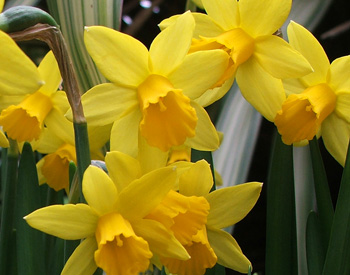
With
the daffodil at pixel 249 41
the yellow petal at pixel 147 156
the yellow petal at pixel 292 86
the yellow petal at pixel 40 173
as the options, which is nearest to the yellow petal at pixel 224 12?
the daffodil at pixel 249 41

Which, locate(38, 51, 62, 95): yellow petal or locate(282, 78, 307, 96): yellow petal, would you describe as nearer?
locate(282, 78, 307, 96): yellow petal

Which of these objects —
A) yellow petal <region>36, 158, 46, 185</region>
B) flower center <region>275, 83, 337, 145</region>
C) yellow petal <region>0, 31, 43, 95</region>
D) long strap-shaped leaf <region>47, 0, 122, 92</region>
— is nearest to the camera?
yellow petal <region>0, 31, 43, 95</region>

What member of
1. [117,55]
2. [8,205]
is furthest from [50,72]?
[117,55]

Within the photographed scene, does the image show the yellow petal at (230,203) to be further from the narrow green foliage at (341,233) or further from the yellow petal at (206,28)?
A: the yellow petal at (206,28)

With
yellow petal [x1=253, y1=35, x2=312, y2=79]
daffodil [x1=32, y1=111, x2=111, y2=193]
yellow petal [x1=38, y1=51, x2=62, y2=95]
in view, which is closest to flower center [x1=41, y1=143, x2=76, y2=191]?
daffodil [x1=32, y1=111, x2=111, y2=193]

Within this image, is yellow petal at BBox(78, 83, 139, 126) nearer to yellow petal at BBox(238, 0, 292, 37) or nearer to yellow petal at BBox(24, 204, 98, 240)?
yellow petal at BBox(24, 204, 98, 240)

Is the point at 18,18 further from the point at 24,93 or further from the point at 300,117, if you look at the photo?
the point at 300,117

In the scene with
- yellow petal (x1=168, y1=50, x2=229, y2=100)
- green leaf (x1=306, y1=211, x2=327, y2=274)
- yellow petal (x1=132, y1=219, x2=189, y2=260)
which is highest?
yellow petal (x1=168, y1=50, x2=229, y2=100)
